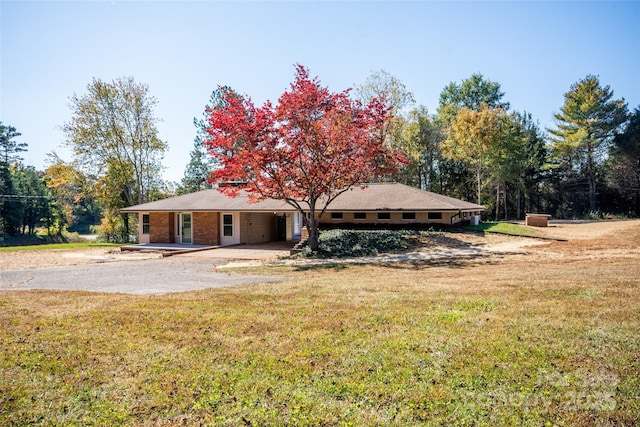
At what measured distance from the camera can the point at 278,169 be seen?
1534cm

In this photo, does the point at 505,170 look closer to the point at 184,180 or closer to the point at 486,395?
the point at 184,180

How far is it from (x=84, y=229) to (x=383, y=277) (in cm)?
7583

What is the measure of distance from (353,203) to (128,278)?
13.9m

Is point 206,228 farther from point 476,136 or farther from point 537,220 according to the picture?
point 476,136

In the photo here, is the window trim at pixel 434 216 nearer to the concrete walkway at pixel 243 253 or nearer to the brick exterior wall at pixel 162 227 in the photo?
the concrete walkway at pixel 243 253

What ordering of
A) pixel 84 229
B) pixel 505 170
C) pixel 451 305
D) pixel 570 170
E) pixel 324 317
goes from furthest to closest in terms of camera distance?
pixel 84 229
pixel 570 170
pixel 505 170
pixel 451 305
pixel 324 317

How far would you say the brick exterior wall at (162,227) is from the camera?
75.6ft

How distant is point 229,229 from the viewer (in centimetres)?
2223

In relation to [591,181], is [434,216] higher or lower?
lower

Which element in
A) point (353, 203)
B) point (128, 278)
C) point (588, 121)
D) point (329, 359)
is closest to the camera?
point (329, 359)

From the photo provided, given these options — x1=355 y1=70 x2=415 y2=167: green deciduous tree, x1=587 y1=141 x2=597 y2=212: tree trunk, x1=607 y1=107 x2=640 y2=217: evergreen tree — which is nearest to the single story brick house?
x1=355 y1=70 x2=415 y2=167: green deciduous tree

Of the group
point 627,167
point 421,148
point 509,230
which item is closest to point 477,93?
point 421,148

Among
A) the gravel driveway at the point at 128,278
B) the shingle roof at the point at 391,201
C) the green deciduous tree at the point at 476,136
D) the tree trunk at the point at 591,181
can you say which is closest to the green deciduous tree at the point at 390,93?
the green deciduous tree at the point at 476,136

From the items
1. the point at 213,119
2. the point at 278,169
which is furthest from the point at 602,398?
the point at 213,119
